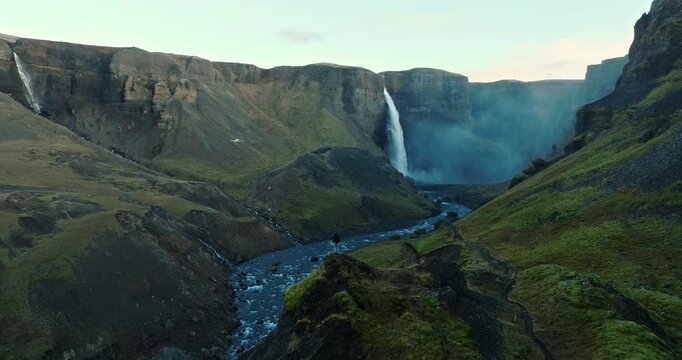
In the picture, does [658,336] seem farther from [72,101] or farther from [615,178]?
[72,101]

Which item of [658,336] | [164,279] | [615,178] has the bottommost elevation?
[164,279]

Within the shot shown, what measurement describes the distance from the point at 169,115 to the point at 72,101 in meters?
29.6

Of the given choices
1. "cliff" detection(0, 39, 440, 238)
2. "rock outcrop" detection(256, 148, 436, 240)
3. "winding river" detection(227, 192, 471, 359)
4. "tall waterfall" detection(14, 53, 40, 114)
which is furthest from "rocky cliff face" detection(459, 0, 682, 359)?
"tall waterfall" detection(14, 53, 40, 114)

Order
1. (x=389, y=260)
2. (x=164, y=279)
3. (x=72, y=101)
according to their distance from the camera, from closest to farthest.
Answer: (x=164, y=279)
(x=389, y=260)
(x=72, y=101)

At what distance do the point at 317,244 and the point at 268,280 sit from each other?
29717mm

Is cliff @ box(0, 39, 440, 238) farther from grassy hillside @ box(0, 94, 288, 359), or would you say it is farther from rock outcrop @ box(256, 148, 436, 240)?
grassy hillside @ box(0, 94, 288, 359)

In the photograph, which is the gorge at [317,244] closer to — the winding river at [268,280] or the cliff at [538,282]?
the cliff at [538,282]

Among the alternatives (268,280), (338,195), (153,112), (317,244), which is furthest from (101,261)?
(153,112)

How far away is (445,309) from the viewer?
31969 mm

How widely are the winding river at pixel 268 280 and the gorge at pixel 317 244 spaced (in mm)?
444

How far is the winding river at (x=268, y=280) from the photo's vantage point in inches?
2244

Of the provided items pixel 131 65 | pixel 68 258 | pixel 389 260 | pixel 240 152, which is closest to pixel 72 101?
pixel 131 65

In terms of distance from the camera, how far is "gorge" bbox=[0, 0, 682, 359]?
32312 millimetres

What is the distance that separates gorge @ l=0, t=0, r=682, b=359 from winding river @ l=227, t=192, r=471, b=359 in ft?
1.46
